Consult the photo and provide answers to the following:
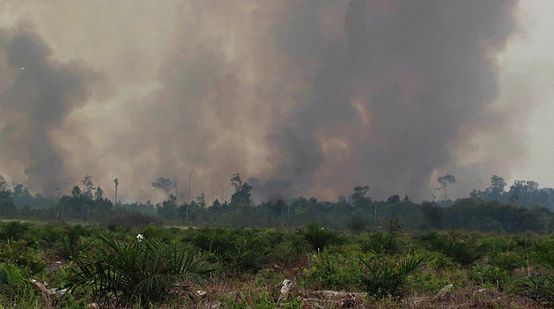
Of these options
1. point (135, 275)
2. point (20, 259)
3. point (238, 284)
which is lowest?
point (238, 284)

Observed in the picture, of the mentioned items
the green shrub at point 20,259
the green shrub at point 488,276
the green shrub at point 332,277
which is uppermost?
the green shrub at point 20,259

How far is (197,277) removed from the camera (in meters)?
6.32

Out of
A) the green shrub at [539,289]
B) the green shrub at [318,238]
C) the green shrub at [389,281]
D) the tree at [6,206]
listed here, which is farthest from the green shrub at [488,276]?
the tree at [6,206]

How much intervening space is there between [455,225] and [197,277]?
8220 centimetres

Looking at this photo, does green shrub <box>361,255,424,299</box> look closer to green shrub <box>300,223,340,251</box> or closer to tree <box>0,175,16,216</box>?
green shrub <box>300,223,340,251</box>

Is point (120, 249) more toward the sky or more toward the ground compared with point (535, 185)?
more toward the ground

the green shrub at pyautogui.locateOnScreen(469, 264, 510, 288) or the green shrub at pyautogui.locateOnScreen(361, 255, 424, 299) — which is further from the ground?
the green shrub at pyautogui.locateOnScreen(361, 255, 424, 299)

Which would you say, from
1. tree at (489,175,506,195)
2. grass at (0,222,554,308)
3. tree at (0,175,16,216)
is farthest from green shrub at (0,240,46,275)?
tree at (489,175,506,195)

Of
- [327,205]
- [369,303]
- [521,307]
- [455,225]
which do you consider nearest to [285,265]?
[369,303]

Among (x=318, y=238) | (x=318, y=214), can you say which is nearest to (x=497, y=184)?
(x=318, y=214)

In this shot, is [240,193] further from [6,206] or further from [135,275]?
[135,275]

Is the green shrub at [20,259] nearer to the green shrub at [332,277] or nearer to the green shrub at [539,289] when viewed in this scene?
the green shrub at [332,277]

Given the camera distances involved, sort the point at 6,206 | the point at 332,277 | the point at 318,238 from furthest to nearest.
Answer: the point at 6,206
the point at 318,238
the point at 332,277

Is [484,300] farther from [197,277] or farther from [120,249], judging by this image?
[120,249]
